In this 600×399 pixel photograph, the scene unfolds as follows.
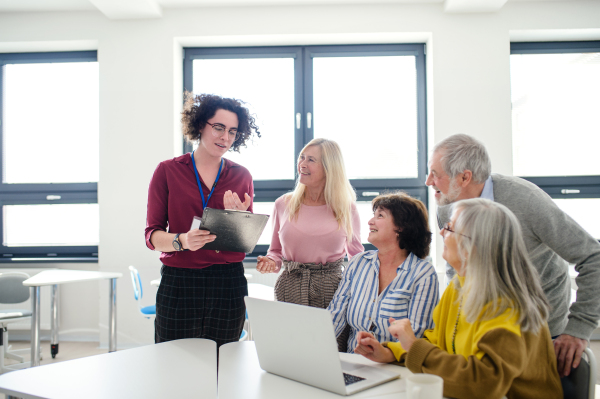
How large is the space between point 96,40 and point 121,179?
143cm

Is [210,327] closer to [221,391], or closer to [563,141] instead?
[221,391]

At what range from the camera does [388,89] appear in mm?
4527

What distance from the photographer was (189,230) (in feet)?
5.96

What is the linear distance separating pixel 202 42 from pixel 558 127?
149 inches

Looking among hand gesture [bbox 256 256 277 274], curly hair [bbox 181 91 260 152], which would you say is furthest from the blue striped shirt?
curly hair [bbox 181 91 260 152]

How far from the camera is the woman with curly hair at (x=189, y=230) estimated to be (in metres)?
1.76

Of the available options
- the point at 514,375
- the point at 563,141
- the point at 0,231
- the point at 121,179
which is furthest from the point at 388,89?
the point at 0,231

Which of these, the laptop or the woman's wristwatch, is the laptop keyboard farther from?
the woman's wristwatch

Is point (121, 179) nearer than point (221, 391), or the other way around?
point (221, 391)

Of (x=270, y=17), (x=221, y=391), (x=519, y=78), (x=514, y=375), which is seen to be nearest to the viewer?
(x=514, y=375)

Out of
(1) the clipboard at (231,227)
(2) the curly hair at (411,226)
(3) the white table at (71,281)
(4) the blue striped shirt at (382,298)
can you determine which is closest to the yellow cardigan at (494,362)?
(4) the blue striped shirt at (382,298)

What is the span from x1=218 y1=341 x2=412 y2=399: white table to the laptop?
0.02 meters

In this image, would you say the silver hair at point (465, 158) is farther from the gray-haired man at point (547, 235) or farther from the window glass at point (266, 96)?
the window glass at point (266, 96)

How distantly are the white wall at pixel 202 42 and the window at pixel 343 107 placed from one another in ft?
0.52
